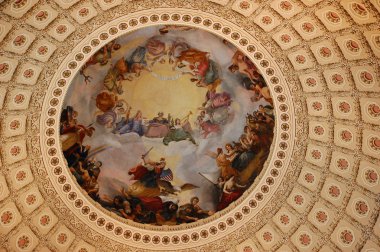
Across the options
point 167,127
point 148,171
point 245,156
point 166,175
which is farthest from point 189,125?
point 245,156

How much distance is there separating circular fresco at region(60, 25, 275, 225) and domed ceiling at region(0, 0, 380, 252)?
6 centimetres

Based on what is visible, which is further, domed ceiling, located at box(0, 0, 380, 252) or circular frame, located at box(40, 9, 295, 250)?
circular frame, located at box(40, 9, 295, 250)

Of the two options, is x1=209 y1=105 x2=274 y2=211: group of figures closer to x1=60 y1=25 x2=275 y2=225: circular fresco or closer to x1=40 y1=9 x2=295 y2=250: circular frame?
x1=60 y1=25 x2=275 y2=225: circular fresco

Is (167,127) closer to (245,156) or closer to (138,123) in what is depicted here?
(138,123)

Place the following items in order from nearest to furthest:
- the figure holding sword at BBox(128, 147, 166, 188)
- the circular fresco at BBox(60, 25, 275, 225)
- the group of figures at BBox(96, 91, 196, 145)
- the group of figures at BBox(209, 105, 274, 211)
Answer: the circular fresco at BBox(60, 25, 275, 225) < the group of figures at BBox(209, 105, 274, 211) < the group of figures at BBox(96, 91, 196, 145) < the figure holding sword at BBox(128, 147, 166, 188)

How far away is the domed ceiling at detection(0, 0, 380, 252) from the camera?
53.5ft

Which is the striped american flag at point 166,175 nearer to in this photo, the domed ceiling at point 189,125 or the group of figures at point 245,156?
the domed ceiling at point 189,125

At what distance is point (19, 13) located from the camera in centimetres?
1479

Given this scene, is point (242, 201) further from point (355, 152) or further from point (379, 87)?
point (379, 87)

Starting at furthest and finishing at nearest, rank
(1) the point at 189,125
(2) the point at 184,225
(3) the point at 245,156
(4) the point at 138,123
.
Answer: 1. (1) the point at 189,125
2. (4) the point at 138,123
3. (3) the point at 245,156
4. (2) the point at 184,225

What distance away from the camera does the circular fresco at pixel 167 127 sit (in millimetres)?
19422

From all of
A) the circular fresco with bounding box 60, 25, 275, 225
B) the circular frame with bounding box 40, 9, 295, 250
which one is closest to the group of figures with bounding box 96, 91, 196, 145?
the circular fresco with bounding box 60, 25, 275, 225

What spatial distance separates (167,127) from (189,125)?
0.91 metres

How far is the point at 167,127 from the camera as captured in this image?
70.7 ft
